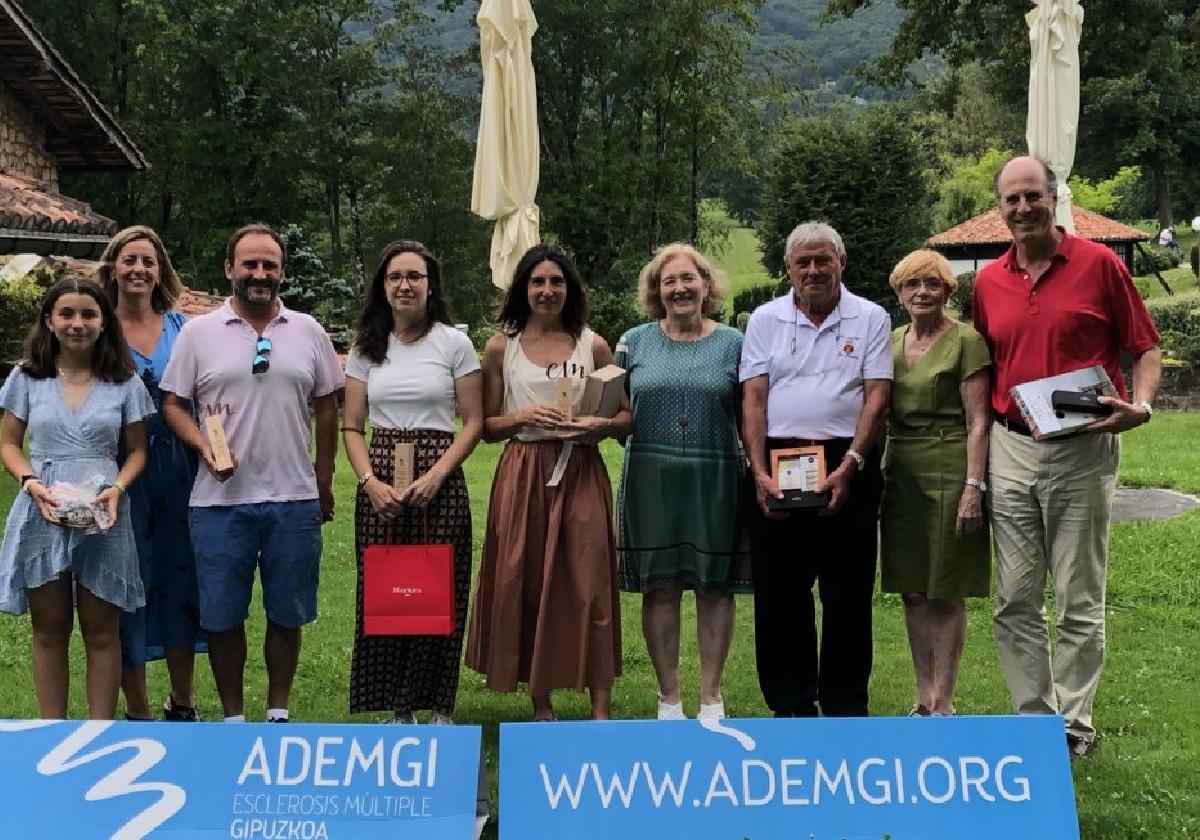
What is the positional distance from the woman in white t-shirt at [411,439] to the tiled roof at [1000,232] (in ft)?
89.0

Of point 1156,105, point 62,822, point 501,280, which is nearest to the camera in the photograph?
point 62,822

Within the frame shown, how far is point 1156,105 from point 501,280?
1716 inches

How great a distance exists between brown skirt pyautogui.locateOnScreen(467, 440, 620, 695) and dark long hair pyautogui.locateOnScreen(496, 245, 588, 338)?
19.9 inches

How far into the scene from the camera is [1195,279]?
3083 centimetres

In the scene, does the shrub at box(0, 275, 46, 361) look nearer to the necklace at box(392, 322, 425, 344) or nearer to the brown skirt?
the necklace at box(392, 322, 425, 344)

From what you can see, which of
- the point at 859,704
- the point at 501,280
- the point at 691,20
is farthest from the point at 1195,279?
the point at 859,704

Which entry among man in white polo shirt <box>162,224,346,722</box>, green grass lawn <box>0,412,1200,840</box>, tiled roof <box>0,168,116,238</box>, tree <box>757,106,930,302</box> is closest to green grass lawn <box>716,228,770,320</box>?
tree <box>757,106,930,302</box>

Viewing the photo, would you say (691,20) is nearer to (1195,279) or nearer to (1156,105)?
(1195,279)

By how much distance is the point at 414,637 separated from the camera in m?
4.53

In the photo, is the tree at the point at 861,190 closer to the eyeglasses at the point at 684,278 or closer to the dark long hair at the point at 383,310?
the eyeglasses at the point at 684,278

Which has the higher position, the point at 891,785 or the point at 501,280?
the point at 501,280

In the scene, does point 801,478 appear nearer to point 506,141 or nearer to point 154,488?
point 154,488

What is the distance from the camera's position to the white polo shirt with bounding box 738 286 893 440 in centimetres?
431

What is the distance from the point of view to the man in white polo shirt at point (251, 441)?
14.0 feet
